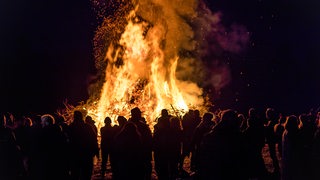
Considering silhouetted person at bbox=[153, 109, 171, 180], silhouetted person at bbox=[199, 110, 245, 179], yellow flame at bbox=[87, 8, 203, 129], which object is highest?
yellow flame at bbox=[87, 8, 203, 129]

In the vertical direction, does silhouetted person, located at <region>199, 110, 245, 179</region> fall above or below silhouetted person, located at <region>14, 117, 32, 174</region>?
below

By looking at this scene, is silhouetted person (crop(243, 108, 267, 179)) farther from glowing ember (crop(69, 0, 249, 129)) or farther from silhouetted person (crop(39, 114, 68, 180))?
glowing ember (crop(69, 0, 249, 129))

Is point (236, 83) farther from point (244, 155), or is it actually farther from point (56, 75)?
point (244, 155)

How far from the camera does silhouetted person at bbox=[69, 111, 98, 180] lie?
9773 mm

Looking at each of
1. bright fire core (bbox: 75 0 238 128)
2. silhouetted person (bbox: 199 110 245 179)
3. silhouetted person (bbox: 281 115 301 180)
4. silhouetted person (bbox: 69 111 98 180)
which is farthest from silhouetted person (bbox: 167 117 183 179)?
bright fire core (bbox: 75 0 238 128)

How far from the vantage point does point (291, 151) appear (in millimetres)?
7473

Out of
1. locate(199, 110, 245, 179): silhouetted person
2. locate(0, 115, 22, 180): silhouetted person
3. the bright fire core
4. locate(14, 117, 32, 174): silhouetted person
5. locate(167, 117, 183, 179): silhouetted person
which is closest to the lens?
locate(199, 110, 245, 179): silhouetted person

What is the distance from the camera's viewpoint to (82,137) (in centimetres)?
981

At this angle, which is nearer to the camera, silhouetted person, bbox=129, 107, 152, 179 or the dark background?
silhouetted person, bbox=129, 107, 152, 179

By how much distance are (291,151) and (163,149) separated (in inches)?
138

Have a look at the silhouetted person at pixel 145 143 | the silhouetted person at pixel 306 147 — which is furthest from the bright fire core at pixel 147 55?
the silhouetted person at pixel 306 147

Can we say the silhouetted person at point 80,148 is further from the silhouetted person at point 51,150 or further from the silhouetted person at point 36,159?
the silhouetted person at point 36,159

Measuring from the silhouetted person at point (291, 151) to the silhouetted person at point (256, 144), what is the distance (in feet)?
2.42

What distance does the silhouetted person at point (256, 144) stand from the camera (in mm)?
8258
